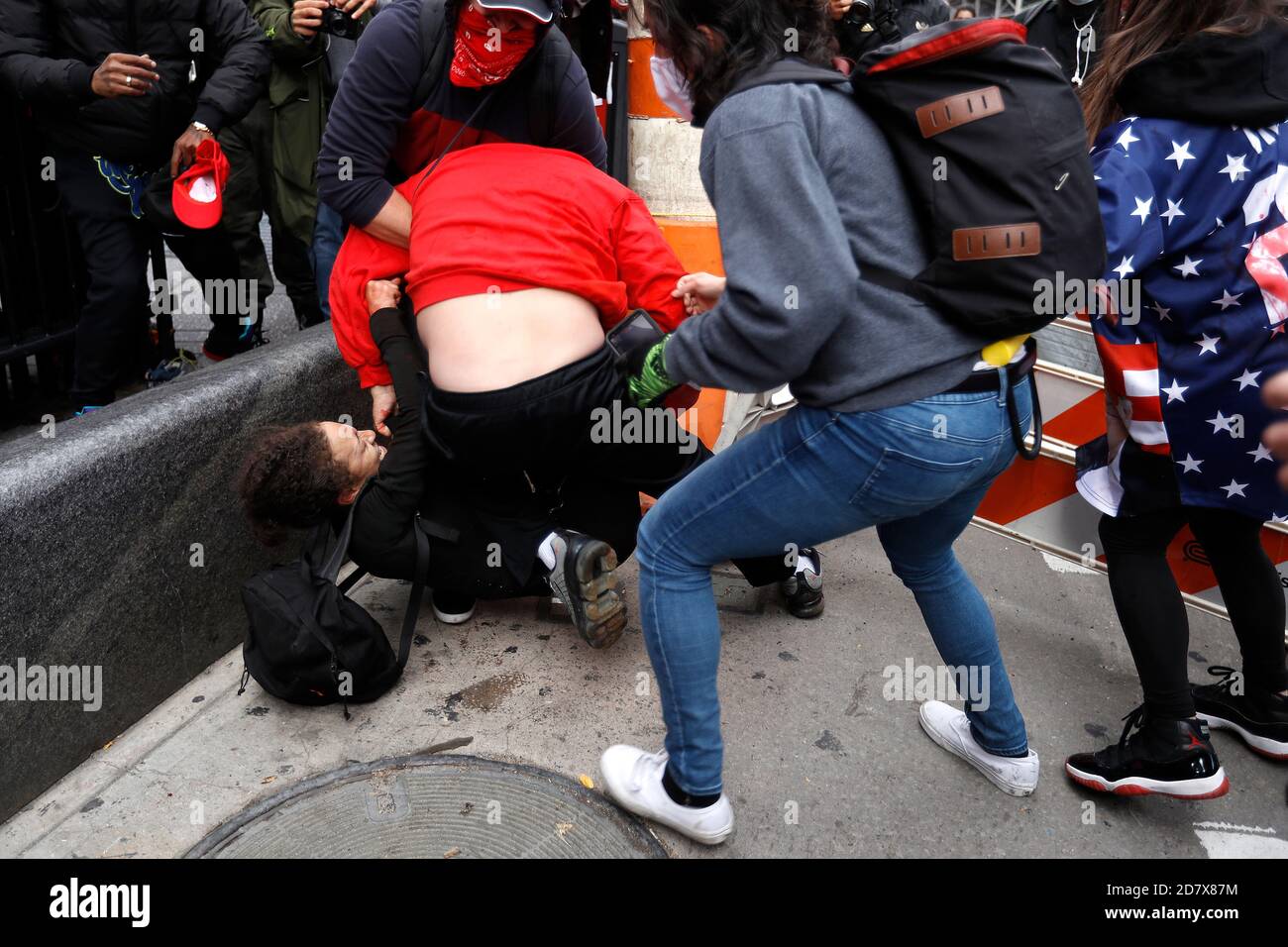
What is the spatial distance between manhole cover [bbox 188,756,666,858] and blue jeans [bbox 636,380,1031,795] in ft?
0.95

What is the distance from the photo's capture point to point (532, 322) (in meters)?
2.39

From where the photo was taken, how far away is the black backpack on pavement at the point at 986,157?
154cm

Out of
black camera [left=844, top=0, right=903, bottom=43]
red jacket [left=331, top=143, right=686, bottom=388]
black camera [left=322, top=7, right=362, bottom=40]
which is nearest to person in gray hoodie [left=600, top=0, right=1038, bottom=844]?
red jacket [left=331, top=143, right=686, bottom=388]

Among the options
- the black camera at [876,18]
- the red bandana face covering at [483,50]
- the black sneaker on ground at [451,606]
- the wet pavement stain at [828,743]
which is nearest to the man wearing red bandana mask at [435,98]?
the red bandana face covering at [483,50]

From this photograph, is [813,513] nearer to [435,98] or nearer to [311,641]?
[311,641]

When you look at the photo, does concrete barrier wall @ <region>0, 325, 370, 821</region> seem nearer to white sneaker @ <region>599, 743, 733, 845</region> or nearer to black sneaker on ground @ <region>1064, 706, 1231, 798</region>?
white sneaker @ <region>599, 743, 733, 845</region>

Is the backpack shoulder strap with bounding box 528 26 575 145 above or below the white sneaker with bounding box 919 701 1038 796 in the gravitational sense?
above

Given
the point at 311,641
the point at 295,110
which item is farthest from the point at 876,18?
the point at 311,641

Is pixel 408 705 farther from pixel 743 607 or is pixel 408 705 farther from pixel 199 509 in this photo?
pixel 743 607

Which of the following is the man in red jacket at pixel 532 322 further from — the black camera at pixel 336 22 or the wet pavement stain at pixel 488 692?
the black camera at pixel 336 22

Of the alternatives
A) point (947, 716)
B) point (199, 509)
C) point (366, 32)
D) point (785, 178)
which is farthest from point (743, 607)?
point (366, 32)

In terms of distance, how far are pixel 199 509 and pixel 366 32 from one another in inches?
54.9

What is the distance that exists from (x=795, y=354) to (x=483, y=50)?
1563mm

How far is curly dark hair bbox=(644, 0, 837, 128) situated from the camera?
5.37 feet
